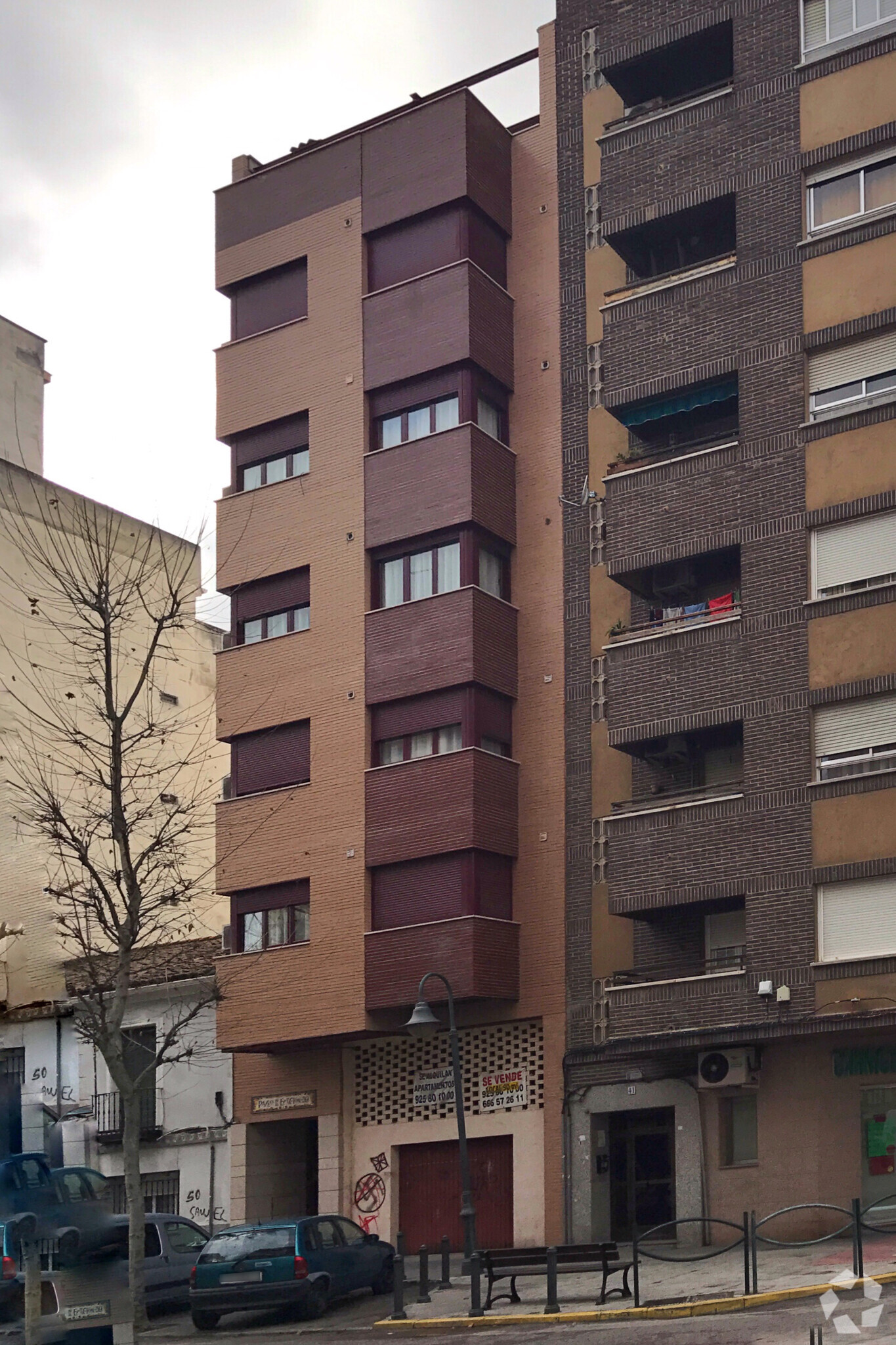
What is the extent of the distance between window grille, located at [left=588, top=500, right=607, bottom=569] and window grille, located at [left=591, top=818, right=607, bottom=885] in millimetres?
4920

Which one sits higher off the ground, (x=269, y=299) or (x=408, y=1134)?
(x=269, y=299)

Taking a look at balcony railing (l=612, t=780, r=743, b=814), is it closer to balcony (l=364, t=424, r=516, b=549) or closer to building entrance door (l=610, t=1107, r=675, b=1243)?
building entrance door (l=610, t=1107, r=675, b=1243)

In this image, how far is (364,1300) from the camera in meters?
28.6

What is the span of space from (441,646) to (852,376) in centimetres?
898

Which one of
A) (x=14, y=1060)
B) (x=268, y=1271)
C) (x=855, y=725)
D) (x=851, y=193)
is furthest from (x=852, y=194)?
(x=14, y=1060)

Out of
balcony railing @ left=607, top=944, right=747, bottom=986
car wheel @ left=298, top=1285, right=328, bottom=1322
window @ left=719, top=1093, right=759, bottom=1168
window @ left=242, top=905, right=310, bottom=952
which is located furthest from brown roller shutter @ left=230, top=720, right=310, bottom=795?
car wheel @ left=298, top=1285, right=328, bottom=1322

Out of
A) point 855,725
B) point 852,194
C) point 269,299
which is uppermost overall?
point 269,299

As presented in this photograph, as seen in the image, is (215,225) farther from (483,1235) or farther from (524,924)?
(483,1235)

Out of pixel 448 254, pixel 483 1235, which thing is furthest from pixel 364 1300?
pixel 448 254

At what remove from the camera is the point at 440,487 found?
3697cm

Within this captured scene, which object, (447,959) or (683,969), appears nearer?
(683,969)

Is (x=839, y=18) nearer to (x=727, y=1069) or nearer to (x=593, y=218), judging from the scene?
(x=593, y=218)

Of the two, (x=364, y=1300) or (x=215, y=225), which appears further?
(x=215, y=225)

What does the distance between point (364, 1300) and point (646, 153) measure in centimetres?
2110
